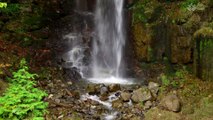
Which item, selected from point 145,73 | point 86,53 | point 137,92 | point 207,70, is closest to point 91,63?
point 86,53

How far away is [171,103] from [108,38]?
214 inches

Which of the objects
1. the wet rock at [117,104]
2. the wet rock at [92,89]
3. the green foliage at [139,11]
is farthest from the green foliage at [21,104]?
the green foliage at [139,11]

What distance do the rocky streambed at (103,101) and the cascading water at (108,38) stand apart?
7.57 ft

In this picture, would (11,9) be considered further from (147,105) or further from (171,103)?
(171,103)

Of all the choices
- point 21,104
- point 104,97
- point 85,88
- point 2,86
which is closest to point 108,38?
point 85,88

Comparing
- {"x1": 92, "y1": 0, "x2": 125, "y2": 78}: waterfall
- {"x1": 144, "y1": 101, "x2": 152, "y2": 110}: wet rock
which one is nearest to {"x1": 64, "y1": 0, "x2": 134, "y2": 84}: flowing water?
{"x1": 92, "y1": 0, "x2": 125, "y2": 78}: waterfall

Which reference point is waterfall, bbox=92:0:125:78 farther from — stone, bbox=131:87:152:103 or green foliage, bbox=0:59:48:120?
green foliage, bbox=0:59:48:120

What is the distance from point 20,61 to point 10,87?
112 inches

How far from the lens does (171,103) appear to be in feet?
31.6

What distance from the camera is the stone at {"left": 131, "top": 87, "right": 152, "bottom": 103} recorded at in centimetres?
1012

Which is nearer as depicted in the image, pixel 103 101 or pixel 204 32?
pixel 103 101

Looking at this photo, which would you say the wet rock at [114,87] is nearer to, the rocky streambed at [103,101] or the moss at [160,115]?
the rocky streambed at [103,101]

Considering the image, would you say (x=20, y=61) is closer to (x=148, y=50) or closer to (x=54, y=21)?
(x=54, y=21)

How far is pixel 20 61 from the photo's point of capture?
11562 millimetres
